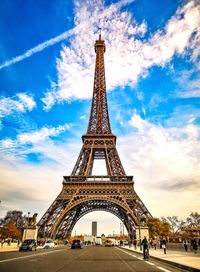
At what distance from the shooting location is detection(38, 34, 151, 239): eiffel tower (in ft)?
185

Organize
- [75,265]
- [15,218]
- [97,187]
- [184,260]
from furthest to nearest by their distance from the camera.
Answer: [15,218]
[97,187]
[184,260]
[75,265]

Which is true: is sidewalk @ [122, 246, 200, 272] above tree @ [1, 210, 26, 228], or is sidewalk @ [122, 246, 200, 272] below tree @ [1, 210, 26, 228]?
below

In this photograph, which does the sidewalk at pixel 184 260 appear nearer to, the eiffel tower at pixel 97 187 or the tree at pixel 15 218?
the eiffel tower at pixel 97 187

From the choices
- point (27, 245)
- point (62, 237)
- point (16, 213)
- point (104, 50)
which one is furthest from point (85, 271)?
point (16, 213)

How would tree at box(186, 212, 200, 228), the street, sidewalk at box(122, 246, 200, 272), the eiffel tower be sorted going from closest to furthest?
the street
sidewalk at box(122, 246, 200, 272)
the eiffel tower
tree at box(186, 212, 200, 228)

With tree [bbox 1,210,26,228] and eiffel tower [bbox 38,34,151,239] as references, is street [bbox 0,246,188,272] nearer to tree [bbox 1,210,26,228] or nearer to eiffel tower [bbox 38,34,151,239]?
eiffel tower [bbox 38,34,151,239]

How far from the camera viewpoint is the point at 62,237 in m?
69.4

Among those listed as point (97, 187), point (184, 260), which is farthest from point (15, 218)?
point (184, 260)

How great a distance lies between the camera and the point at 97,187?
61.0 meters

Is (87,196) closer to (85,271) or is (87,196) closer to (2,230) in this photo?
(2,230)

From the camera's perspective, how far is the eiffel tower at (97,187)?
56.5m

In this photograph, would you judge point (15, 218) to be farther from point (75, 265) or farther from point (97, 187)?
point (75, 265)

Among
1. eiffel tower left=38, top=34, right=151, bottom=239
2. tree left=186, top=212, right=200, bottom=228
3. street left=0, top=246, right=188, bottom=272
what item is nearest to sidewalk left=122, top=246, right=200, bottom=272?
street left=0, top=246, right=188, bottom=272

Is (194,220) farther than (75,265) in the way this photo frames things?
Yes
